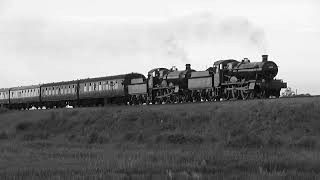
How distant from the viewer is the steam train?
33.9 m

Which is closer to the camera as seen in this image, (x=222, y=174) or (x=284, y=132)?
(x=222, y=174)

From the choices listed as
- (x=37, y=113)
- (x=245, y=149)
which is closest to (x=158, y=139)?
(x=245, y=149)

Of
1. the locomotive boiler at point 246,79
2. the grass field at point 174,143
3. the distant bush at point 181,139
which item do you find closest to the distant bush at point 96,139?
the grass field at point 174,143

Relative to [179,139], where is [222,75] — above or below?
above

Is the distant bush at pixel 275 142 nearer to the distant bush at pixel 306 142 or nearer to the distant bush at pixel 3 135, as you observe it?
the distant bush at pixel 306 142

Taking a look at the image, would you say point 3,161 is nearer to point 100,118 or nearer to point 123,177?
point 123,177

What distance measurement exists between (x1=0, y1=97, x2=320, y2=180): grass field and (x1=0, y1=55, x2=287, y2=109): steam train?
5.02 m

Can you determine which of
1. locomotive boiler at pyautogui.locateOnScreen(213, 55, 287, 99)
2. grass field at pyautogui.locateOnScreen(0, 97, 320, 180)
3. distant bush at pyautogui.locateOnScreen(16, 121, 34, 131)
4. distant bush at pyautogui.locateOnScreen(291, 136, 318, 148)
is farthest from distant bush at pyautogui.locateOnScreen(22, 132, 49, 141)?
distant bush at pyautogui.locateOnScreen(291, 136, 318, 148)

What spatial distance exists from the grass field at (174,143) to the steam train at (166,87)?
5.02 meters

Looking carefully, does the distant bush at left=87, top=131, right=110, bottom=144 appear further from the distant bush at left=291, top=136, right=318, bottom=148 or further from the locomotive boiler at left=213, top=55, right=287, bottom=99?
the distant bush at left=291, top=136, right=318, bottom=148

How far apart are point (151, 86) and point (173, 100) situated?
309 centimetres

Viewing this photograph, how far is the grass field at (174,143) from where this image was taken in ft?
Answer: 48.5

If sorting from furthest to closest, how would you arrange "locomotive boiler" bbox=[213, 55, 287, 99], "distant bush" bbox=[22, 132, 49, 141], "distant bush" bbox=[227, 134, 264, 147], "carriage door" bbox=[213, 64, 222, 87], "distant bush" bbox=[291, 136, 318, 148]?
"carriage door" bbox=[213, 64, 222, 87] < "locomotive boiler" bbox=[213, 55, 287, 99] < "distant bush" bbox=[22, 132, 49, 141] < "distant bush" bbox=[227, 134, 264, 147] < "distant bush" bbox=[291, 136, 318, 148]

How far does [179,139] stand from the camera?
25.0 m
